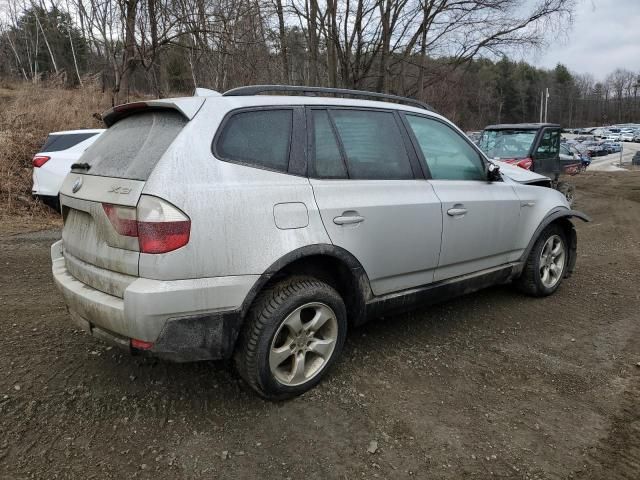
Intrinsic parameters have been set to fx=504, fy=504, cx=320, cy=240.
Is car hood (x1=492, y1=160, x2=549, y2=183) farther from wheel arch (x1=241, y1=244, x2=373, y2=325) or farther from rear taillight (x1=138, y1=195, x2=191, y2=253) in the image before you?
rear taillight (x1=138, y1=195, x2=191, y2=253)

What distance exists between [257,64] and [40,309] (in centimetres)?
1185

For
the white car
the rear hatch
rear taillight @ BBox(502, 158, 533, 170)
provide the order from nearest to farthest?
1. the rear hatch
2. the white car
3. rear taillight @ BBox(502, 158, 533, 170)

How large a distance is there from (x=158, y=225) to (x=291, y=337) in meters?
1.02

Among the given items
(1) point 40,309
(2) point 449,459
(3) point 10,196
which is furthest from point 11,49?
(2) point 449,459

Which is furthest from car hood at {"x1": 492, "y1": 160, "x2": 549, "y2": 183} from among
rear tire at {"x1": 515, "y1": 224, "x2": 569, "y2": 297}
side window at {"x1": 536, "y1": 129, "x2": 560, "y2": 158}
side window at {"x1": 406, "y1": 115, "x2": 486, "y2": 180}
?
side window at {"x1": 536, "y1": 129, "x2": 560, "y2": 158}

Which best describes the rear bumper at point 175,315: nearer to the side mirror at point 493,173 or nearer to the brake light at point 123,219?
the brake light at point 123,219

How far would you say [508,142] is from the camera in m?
11.7

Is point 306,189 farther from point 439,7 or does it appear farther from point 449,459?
point 439,7

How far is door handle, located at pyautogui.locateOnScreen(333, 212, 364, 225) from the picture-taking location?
3014mm

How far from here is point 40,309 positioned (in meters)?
4.39

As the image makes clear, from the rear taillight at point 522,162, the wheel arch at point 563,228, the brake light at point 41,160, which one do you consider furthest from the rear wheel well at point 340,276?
the rear taillight at point 522,162

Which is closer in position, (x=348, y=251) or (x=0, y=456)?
(x=0, y=456)

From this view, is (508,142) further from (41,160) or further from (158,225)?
(158,225)

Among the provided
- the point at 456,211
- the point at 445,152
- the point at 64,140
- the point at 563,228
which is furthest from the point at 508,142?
the point at 64,140
